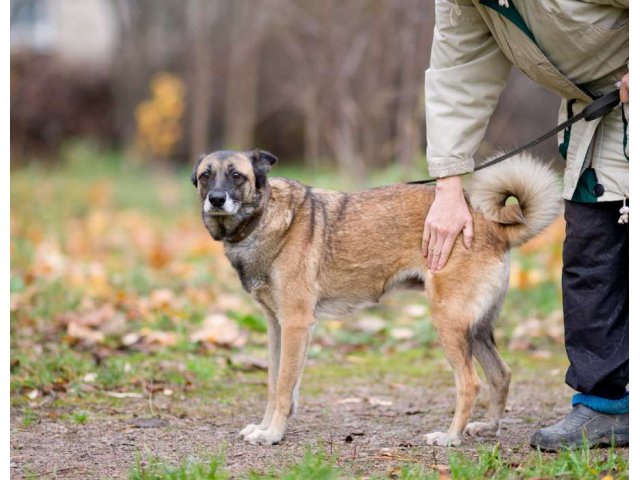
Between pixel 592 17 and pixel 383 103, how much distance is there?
16.7ft

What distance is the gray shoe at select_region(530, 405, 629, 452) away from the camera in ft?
11.9

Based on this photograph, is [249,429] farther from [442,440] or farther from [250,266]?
[442,440]

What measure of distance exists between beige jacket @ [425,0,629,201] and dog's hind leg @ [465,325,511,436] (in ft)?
2.83

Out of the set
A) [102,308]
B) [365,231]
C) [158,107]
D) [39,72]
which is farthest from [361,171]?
[39,72]

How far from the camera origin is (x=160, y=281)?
25.5 feet

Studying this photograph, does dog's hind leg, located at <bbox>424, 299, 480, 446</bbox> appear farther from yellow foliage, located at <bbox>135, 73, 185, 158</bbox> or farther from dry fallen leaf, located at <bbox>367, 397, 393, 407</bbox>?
yellow foliage, located at <bbox>135, 73, 185, 158</bbox>

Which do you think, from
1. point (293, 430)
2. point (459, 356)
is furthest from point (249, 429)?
point (459, 356)

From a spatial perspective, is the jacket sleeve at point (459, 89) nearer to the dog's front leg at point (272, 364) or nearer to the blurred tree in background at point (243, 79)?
the dog's front leg at point (272, 364)

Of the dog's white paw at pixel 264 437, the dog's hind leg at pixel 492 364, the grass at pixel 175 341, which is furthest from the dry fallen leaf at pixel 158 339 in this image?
the dog's hind leg at pixel 492 364

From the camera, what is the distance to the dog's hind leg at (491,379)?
13.4 ft

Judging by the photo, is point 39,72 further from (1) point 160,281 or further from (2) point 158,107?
(1) point 160,281

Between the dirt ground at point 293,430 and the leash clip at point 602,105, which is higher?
the leash clip at point 602,105

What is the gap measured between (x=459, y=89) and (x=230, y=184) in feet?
3.62

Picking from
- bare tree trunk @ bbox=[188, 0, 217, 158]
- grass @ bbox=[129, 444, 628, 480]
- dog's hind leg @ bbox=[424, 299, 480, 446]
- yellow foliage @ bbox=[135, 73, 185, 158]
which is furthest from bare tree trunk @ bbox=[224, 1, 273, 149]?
grass @ bbox=[129, 444, 628, 480]
